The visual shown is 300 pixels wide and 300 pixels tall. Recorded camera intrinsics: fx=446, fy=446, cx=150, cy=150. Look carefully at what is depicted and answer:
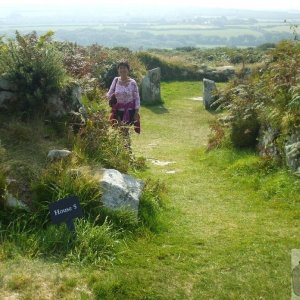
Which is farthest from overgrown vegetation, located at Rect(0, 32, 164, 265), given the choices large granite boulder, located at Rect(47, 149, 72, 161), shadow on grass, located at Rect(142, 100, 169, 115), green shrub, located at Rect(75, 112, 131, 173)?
shadow on grass, located at Rect(142, 100, 169, 115)

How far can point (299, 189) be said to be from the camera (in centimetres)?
716

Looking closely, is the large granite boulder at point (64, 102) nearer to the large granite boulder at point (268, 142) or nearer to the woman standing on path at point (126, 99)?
the woman standing on path at point (126, 99)

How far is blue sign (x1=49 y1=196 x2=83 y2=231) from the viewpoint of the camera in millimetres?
5211

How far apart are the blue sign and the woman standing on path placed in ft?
15.4

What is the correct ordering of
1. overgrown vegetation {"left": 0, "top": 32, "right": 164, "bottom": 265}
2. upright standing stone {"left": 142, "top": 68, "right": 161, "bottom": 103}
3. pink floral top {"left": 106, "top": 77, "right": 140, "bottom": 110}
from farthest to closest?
upright standing stone {"left": 142, "top": 68, "right": 161, "bottom": 103} < pink floral top {"left": 106, "top": 77, "right": 140, "bottom": 110} < overgrown vegetation {"left": 0, "top": 32, "right": 164, "bottom": 265}

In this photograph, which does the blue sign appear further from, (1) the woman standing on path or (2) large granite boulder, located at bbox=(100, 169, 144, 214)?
(1) the woman standing on path

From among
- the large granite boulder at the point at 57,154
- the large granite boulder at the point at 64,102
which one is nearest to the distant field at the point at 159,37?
the large granite boulder at the point at 64,102

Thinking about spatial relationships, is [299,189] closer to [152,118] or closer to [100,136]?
[100,136]

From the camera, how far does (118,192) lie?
6121 mm

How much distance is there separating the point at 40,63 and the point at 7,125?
4.05 ft

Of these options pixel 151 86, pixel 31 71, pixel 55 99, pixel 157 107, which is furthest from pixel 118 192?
pixel 151 86

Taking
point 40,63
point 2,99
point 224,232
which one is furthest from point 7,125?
point 224,232

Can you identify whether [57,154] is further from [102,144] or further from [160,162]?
[160,162]

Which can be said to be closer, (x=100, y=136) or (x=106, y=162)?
(x=106, y=162)
